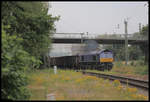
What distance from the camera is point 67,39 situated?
40.2 metres

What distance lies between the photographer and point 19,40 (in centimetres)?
704

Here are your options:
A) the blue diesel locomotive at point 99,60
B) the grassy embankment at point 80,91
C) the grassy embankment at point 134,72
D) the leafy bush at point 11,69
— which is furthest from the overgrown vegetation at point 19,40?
the blue diesel locomotive at point 99,60

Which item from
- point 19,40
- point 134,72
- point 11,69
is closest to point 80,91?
point 19,40

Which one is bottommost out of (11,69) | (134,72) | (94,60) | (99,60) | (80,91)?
(134,72)

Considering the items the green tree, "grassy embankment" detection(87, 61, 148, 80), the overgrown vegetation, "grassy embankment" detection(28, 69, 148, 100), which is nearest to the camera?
the overgrown vegetation

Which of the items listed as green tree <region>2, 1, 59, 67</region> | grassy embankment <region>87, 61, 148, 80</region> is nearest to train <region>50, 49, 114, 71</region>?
grassy embankment <region>87, 61, 148, 80</region>

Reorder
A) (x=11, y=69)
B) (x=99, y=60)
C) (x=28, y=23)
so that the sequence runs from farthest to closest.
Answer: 1. (x=99, y=60)
2. (x=28, y=23)
3. (x=11, y=69)

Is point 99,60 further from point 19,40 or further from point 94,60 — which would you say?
point 19,40

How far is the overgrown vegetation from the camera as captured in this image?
610 cm

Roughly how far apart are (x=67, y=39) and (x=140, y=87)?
28721mm

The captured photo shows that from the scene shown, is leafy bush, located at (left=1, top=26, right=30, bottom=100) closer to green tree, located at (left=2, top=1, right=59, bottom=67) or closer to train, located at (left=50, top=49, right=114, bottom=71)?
green tree, located at (left=2, top=1, right=59, bottom=67)

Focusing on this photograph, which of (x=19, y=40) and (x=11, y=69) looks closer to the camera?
(x=11, y=69)

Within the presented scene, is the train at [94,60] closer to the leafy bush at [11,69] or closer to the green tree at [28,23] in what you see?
the green tree at [28,23]

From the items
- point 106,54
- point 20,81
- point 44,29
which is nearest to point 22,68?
point 20,81
